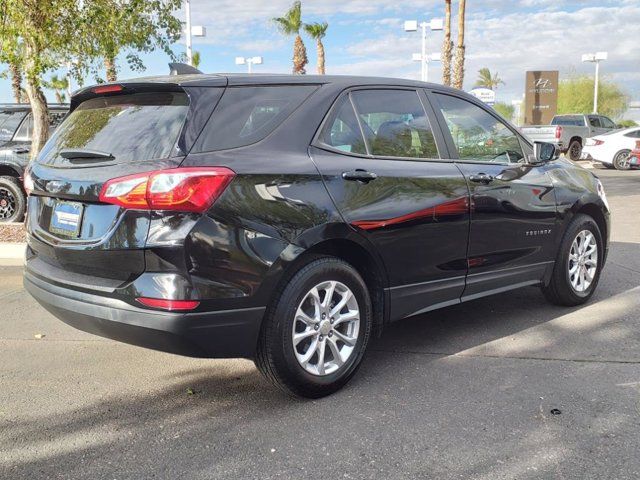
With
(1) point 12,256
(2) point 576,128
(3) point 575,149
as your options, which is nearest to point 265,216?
(1) point 12,256

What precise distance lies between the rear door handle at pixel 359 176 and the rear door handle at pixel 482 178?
35.3 inches

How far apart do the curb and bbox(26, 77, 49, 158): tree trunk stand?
1.70 m

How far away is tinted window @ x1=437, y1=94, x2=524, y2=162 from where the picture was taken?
14.5 ft

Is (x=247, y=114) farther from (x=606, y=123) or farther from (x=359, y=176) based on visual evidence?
(x=606, y=123)

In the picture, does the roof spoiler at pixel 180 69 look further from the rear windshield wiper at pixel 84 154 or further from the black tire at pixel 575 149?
the black tire at pixel 575 149

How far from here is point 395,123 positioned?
408 cm

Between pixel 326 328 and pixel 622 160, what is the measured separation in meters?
20.8

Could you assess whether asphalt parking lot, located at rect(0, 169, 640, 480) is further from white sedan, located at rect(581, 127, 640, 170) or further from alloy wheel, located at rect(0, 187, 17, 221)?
white sedan, located at rect(581, 127, 640, 170)

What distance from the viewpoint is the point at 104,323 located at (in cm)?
320

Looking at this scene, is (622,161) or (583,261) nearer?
(583,261)

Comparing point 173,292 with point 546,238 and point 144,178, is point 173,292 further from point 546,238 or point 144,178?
point 546,238

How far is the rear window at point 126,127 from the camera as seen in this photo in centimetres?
323

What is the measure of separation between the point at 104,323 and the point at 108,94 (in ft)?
4.48

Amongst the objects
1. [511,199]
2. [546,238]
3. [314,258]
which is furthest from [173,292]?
[546,238]
